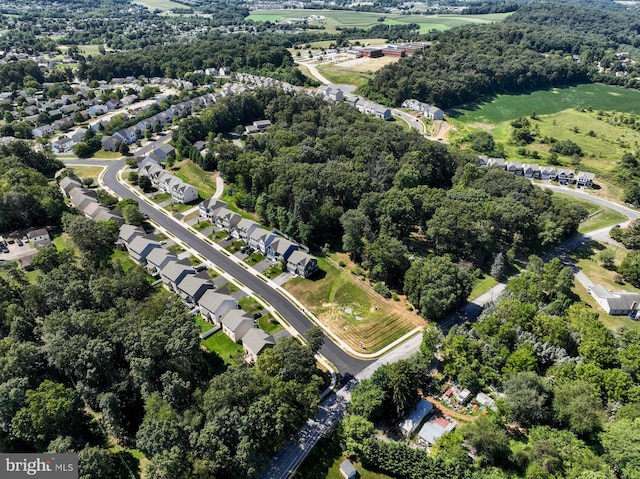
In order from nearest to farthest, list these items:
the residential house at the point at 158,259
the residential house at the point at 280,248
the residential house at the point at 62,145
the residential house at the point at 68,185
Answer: the residential house at the point at 158,259
the residential house at the point at 280,248
the residential house at the point at 68,185
the residential house at the point at 62,145

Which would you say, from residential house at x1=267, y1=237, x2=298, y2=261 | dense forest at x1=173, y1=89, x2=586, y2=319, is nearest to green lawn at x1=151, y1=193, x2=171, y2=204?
dense forest at x1=173, y1=89, x2=586, y2=319

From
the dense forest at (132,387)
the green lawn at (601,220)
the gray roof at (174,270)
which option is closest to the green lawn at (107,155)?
the gray roof at (174,270)

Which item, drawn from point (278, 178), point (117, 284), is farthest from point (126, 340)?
point (278, 178)

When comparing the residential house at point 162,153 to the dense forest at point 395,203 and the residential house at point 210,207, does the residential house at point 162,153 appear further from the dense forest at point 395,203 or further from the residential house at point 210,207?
the residential house at point 210,207

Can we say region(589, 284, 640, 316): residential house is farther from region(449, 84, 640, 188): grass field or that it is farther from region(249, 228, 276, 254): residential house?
region(249, 228, 276, 254): residential house

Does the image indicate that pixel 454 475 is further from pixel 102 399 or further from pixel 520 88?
pixel 520 88

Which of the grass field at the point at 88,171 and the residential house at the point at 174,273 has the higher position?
the residential house at the point at 174,273

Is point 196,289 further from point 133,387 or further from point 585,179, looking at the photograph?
point 585,179
